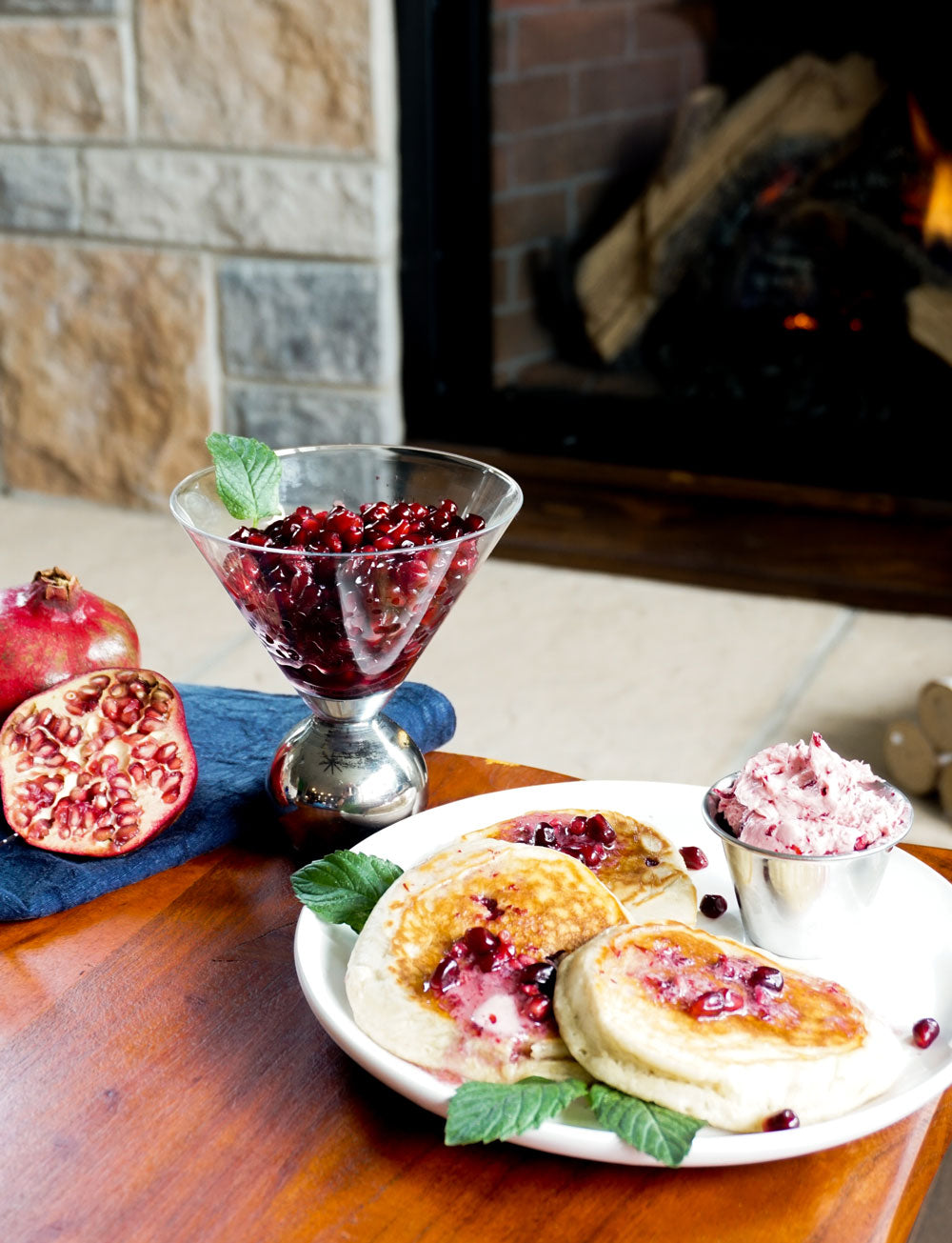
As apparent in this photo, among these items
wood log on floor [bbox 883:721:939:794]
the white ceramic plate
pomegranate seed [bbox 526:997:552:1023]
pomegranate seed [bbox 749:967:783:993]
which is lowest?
wood log on floor [bbox 883:721:939:794]

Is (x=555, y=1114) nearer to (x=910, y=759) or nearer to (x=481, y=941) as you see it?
(x=481, y=941)

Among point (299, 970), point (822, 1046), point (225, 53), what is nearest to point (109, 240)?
point (225, 53)

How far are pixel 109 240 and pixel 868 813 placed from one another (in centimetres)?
216

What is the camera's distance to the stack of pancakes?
0.67m

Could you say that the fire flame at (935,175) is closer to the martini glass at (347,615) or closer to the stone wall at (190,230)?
the stone wall at (190,230)

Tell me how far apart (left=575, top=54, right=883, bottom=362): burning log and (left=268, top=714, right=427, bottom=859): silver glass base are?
64.4 inches

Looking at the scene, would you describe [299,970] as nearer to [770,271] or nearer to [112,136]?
[770,271]

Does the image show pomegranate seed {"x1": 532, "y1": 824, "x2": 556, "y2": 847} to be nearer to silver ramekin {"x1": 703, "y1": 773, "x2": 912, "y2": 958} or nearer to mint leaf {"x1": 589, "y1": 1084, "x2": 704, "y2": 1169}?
silver ramekin {"x1": 703, "y1": 773, "x2": 912, "y2": 958}

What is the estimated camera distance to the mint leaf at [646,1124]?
2.11 ft

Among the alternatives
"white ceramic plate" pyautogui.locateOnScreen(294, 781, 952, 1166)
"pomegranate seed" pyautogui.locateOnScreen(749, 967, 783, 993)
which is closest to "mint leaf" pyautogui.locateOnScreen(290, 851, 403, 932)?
"white ceramic plate" pyautogui.locateOnScreen(294, 781, 952, 1166)

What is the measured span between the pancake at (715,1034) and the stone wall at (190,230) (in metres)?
1.90

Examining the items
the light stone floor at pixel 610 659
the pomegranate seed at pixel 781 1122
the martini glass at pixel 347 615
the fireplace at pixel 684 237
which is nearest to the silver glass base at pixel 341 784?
the martini glass at pixel 347 615

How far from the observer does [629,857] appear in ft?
2.86

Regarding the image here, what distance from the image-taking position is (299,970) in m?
0.78
